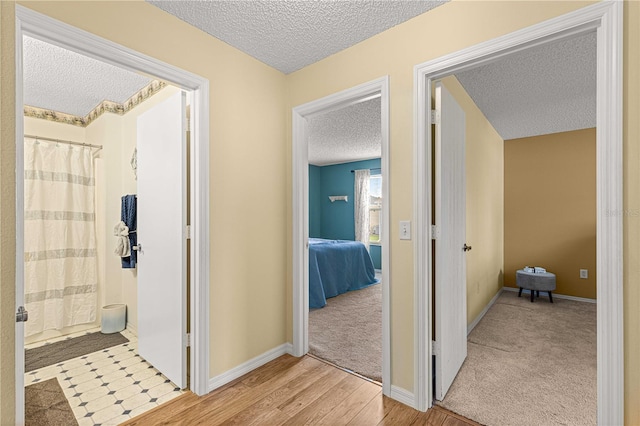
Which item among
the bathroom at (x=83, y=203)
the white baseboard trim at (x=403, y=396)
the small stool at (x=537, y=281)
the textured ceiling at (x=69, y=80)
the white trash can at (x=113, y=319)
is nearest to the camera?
the white baseboard trim at (x=403, y=396)

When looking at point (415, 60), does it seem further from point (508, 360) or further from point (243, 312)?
point (508, 360)

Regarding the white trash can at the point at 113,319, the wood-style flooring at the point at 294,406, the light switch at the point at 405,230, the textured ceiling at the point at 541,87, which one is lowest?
the wood-style flooring at the point at 294,406

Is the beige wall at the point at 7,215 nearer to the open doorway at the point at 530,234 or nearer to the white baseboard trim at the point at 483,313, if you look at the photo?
the open doorway at the point at 530,234

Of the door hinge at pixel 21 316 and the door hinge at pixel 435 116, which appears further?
the door hinge at pixel 435 116

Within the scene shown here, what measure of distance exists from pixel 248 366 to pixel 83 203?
2.62 metres

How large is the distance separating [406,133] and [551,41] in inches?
32.3

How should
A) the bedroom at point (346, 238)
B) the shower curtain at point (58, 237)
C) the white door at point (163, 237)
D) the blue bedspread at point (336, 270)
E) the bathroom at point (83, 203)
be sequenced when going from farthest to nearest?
the blue bedspread at point (336, 270) < the shower curtain at point (58, 237) < the bedroom at point (346, 238) < the bathroom at point (83, 203) < the white door at point (163, 237)

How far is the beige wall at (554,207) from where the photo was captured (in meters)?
4.38

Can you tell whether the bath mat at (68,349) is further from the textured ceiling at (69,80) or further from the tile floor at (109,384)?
the textured ceiling at (69,80)

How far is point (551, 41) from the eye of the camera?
1505mm

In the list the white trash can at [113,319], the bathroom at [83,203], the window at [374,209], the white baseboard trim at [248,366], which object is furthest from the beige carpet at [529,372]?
the window at [374,209]

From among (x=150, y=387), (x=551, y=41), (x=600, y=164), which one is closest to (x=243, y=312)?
(x=150, y=387)

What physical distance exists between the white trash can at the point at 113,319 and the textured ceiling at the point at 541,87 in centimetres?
401

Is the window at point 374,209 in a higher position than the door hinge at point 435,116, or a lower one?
lower
